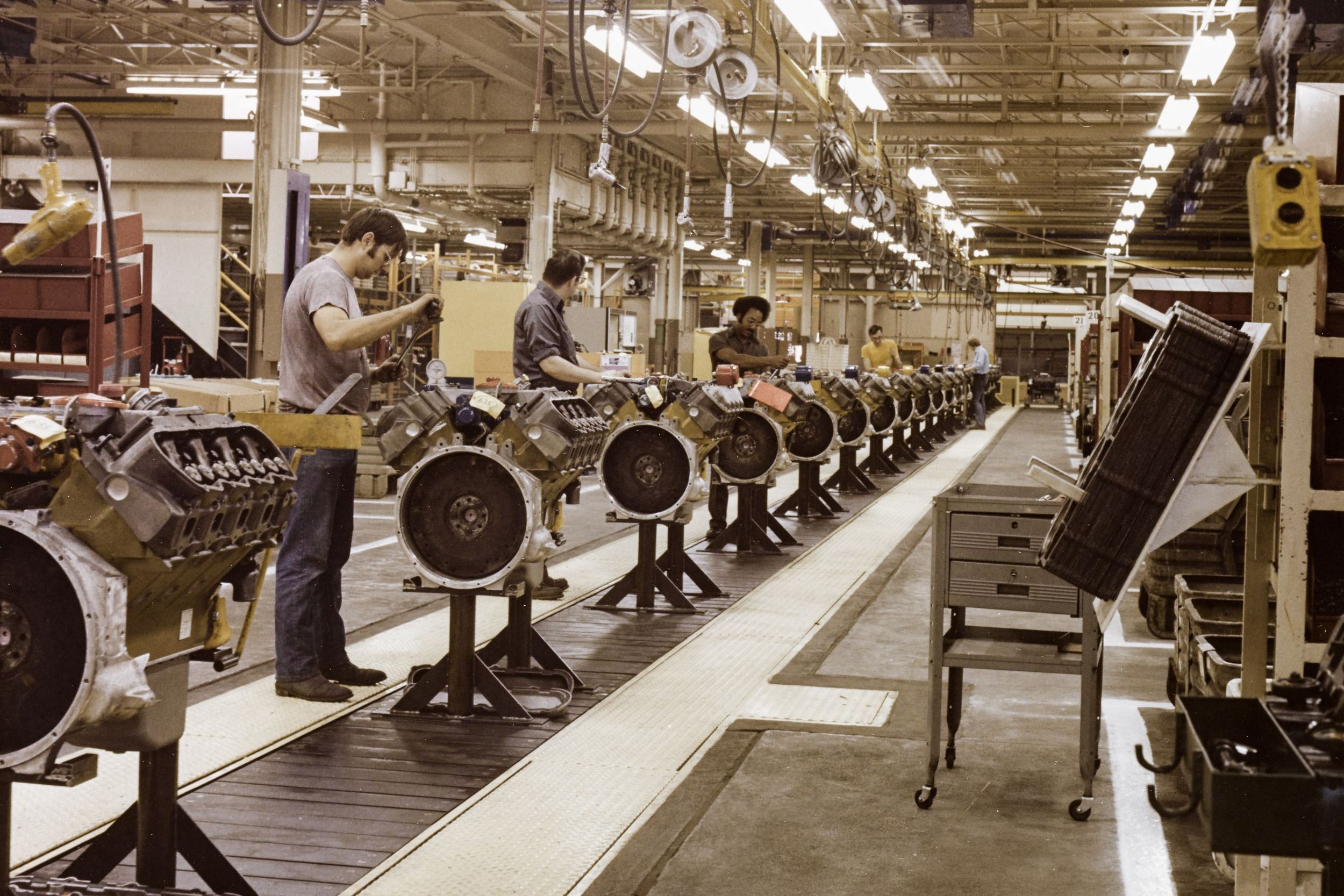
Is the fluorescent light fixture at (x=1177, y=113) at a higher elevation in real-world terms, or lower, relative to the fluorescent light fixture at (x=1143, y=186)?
lower

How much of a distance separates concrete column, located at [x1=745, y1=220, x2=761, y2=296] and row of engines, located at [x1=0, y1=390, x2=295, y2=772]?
2559 cm

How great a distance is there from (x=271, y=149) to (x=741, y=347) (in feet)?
14.3

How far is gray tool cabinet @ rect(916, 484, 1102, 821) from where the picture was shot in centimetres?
358

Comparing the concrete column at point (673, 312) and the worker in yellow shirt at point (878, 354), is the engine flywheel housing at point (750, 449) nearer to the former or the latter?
the worker in yellow shirt at point (878, 354)

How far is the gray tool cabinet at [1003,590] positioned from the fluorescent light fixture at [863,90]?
27.9 feet

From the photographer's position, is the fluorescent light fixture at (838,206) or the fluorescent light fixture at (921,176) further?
the fluorescent light fixture at (838,206)

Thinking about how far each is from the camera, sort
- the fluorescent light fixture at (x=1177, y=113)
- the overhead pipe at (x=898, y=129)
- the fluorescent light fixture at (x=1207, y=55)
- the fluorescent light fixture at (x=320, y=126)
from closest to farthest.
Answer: the fluorescent light fixture at (x=1207, y=55)
the fluorescent light fixture at (x=1177, y=113)
the fluorescent light fixture at (x=320, y=126)
the overhead pipe at (x=898, y=129)

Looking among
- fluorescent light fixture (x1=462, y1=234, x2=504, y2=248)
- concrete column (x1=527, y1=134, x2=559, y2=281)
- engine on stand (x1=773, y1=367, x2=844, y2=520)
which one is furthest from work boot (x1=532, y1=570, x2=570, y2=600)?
fluorescent light fixture (x1=462, y1=234, x2=504, y2=248)

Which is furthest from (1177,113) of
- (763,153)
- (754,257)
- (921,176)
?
(754,257)

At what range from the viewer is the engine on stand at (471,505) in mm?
4375

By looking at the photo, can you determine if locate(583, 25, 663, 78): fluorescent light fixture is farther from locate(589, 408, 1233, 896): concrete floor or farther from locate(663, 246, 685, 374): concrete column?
locate(663, 246, 685, 374): concrete column

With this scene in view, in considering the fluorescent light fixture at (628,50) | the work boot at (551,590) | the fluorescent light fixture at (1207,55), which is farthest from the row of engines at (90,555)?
the fluorescent light fixture at (1207,55)

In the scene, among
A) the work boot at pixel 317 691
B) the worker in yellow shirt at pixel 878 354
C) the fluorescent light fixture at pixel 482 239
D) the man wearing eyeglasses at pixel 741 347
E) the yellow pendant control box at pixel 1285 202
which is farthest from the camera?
the fluorescent light fixture at pixel 482 239

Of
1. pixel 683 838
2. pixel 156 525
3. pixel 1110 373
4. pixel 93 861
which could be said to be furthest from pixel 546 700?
pixel 1110 373
